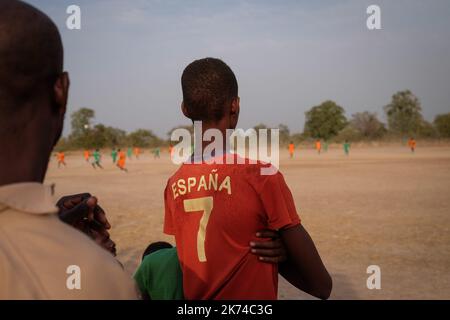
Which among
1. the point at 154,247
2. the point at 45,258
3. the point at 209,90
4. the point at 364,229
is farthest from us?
the point at 364,229

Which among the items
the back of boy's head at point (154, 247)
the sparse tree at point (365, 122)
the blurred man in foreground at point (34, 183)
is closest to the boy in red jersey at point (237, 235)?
the back of boy's head at point (154, 247)

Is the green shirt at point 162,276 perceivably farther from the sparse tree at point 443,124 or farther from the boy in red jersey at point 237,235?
the sparse tree at point 443,124

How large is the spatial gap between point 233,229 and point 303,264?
32cm

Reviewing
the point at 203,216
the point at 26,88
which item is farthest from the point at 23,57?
the point at 203,216

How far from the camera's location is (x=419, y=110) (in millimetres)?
77750

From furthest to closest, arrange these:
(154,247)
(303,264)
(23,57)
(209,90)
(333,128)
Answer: (333,128), (154,247), (209,90), (303,264), (23,57)

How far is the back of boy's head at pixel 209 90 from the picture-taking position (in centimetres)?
204

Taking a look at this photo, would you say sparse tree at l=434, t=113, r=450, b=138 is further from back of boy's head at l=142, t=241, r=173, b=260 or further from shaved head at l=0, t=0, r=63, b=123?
shaved head at l=0, t=0, r=63, b=123

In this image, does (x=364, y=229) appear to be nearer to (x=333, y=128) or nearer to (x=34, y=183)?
(x=34, y=183)

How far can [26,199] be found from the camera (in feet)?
3.03

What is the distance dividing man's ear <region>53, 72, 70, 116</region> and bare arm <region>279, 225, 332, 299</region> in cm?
106
